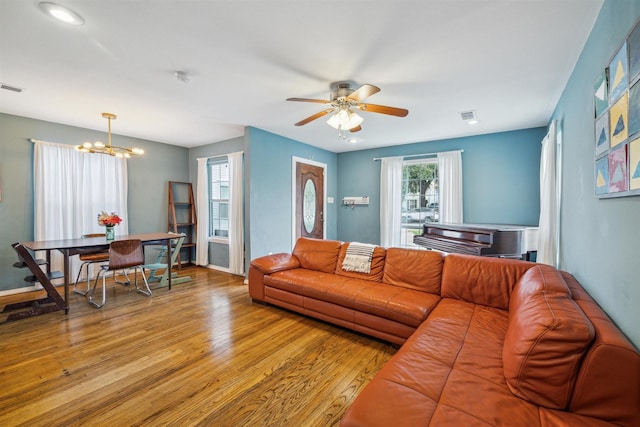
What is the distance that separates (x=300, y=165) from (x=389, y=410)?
4547 millimetres

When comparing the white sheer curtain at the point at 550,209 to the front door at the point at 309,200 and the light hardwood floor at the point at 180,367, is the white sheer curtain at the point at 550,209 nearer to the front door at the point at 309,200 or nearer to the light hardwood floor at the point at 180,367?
the light hardwood floor at the point at 180,367

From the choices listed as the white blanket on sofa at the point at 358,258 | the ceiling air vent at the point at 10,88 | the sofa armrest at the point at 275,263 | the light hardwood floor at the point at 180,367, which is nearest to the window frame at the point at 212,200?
the sofa armrest at the point at 275,263

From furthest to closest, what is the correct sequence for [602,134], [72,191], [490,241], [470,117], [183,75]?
1. [72,191]
2. [470,117]
3. [490,241]
4. [183,75]
5. [602,134]

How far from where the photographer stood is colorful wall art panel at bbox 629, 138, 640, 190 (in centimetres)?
113

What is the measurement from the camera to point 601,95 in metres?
1.56

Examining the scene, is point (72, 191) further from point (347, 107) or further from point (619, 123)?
point (619, 123)

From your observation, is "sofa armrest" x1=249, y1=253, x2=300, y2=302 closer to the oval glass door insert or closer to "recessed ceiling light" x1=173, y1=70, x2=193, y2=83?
the oval glass door insert

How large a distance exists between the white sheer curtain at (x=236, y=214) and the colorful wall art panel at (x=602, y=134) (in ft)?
14.7

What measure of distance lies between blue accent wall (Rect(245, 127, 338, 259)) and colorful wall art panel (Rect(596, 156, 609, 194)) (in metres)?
3.81

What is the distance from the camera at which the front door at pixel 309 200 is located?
526cm

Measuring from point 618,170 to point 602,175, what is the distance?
266 millimetres

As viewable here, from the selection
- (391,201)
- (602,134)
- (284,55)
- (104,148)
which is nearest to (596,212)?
(602,134)

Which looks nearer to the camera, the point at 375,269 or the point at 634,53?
the point at 634,53

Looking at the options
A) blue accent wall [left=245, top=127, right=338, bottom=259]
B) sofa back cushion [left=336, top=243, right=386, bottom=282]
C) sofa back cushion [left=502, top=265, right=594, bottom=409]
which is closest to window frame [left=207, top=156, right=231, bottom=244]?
blue accent wall [left=245, top=127, right=338, bottom=259]
